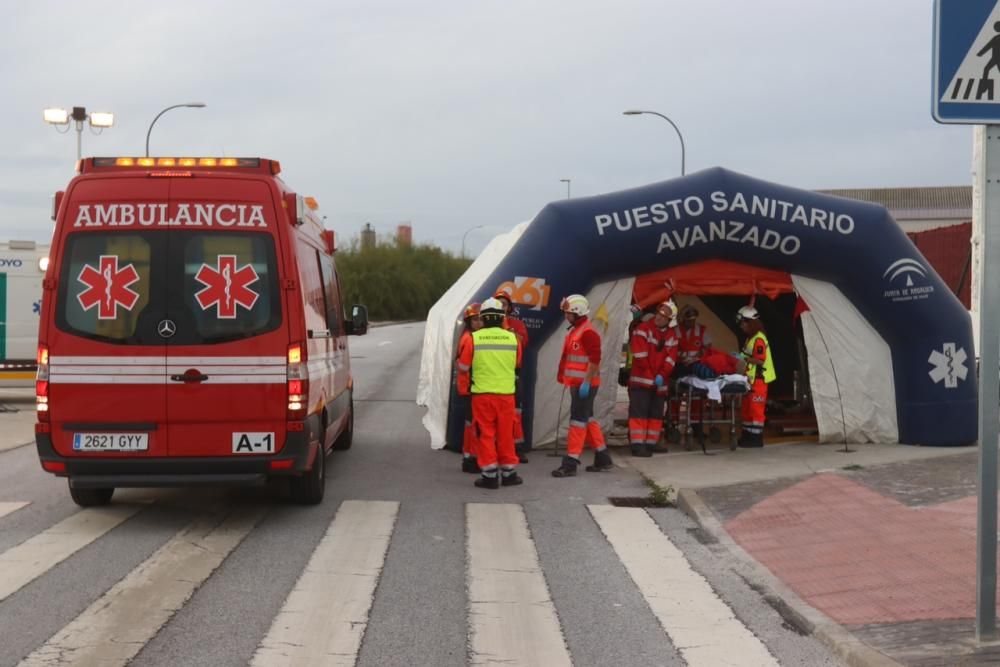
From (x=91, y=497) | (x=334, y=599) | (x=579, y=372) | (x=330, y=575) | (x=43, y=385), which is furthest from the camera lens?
(x=579, y=372)

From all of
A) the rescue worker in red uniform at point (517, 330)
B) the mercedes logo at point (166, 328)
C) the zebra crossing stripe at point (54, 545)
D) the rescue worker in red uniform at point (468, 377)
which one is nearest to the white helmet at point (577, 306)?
the rescue worker in red uniform at point (517, 330)

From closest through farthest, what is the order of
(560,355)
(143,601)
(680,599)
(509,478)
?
1. (143,601)
2. (680,599)
3. (509,478)
4. (560,355)

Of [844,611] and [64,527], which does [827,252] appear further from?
[64,527]

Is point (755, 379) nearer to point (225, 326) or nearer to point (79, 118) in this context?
point (225, 326)

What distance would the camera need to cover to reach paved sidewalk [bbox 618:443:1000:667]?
19.2 feet

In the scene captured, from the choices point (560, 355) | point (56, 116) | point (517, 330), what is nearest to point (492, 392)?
point (517, 330)

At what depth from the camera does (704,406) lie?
14805 mm

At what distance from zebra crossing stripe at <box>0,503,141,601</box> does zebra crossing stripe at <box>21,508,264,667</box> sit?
24.0 inches

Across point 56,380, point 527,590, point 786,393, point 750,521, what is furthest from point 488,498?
point 786,393

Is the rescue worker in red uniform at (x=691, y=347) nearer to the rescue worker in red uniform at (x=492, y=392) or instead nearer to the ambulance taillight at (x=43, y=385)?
the rescue worker in red uniform at (x=492, y=392)

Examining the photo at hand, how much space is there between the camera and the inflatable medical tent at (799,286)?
1289 cm

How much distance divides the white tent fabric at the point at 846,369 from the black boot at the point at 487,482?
4.86 metres

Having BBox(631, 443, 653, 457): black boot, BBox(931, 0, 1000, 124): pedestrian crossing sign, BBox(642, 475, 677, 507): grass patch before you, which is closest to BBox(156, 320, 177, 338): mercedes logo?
BBox(642, 475, 677, 507): grass patch

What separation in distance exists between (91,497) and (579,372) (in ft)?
16.0
